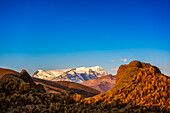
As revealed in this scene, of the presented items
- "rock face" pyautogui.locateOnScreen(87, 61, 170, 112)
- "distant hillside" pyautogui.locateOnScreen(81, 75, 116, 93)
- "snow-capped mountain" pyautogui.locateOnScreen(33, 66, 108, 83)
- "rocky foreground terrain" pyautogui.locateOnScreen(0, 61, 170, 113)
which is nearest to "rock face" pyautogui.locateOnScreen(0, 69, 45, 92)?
"rocky foreground terrain" pyautogui.locateOnScreen(0, 61, 170, 113)

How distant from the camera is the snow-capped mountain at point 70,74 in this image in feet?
404

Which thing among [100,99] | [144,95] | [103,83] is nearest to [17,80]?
[100,99]

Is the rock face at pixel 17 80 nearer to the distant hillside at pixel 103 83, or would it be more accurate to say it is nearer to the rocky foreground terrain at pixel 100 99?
the rocky foreground terrain at pixel 100 99

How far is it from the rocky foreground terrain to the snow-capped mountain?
349 feet

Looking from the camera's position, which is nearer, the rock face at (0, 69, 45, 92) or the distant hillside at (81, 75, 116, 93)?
the rock face at (0, 69, 45, 92)

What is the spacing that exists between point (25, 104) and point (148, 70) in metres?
6.73

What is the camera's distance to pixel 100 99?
7.93 m

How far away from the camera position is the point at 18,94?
6.99m

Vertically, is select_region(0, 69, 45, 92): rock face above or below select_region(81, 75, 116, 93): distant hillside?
above

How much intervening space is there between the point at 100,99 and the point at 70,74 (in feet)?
415

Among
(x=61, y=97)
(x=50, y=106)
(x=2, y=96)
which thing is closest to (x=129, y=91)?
(x=61, y=97)

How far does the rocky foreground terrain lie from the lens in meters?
6.49

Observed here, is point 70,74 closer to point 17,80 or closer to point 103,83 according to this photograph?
point 103,83

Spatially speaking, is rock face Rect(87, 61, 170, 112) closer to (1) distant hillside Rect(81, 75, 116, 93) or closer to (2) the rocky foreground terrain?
(2) the rocky foreground terrain
